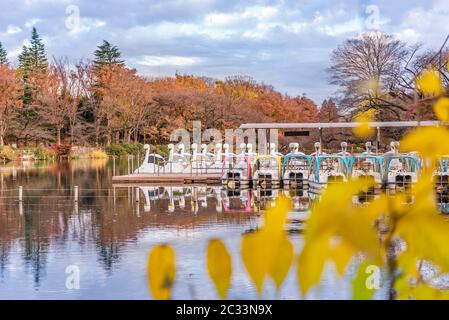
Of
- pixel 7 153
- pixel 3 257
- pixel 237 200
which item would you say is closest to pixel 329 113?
pixel 7 153

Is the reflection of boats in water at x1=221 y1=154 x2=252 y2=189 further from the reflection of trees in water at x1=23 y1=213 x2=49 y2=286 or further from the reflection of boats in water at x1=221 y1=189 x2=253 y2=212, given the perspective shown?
the reflection of trees in water at x1=23 y1=213 x2=49 y2=286

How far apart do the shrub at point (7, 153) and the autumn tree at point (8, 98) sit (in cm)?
183

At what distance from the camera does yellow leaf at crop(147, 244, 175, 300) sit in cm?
85

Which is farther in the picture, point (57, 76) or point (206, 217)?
point (57, 76)

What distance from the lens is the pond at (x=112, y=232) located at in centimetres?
818

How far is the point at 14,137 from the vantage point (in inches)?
1810

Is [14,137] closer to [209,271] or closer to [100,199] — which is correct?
[100,199]

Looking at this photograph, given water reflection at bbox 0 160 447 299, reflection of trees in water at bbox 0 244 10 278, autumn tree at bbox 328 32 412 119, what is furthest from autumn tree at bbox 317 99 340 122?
reflection of trees in water at bbox 0 244 10 278

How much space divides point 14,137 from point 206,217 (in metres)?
33.7

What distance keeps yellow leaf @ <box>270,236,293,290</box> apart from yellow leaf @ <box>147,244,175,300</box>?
0.16m

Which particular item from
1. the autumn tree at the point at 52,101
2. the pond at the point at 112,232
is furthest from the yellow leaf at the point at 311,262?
the autumn tree at the point at 52,101

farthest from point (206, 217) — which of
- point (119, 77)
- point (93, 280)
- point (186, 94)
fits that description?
point (119, 77)

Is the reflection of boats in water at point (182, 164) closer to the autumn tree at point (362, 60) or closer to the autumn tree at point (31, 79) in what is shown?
the autumn tree at point (362, 60)
